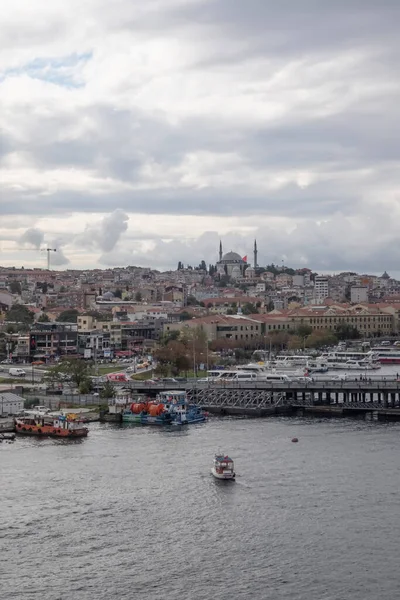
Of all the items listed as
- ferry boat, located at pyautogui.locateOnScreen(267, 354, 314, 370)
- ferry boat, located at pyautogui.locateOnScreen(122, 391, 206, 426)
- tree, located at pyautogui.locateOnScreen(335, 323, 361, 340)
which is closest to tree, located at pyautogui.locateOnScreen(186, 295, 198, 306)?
tree, located at pyautogui.locateOnScreen(335, 323, 361, 340)

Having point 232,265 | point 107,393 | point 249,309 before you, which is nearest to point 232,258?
point 232,265

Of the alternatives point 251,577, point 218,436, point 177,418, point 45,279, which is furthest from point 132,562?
point 45,279

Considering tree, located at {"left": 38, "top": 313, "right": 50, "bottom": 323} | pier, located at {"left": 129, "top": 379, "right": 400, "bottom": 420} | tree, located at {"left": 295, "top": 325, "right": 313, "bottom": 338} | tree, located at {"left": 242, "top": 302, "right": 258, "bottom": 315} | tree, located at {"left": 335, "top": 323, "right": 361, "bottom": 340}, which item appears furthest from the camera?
tree, located at {"left": 242, "top": 302, "right": 258, "bottom": 315}

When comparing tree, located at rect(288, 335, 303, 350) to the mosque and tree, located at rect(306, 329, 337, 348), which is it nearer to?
tree, located at rect(306, 329, 337, 348)

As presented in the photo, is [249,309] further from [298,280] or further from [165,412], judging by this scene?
[165,412]

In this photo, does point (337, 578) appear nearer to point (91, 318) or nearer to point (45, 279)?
point (91, 318)

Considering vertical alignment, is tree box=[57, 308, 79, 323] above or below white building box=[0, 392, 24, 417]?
above
